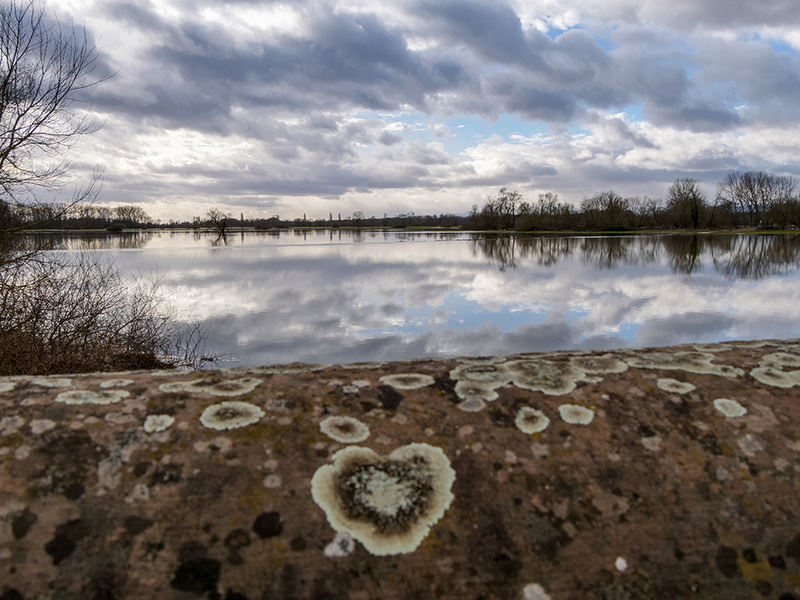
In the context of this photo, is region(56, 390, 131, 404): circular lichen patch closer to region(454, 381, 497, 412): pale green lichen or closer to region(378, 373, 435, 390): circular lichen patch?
region(378, 373, 435, 390): circular lichen patch

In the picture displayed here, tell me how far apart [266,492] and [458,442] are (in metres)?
0.67

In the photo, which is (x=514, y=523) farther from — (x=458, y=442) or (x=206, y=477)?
(x=206, y=477)

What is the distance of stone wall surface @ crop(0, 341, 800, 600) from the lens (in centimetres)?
123

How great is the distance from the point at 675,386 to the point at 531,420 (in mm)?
716

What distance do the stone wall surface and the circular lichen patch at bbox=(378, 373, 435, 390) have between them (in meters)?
0.02

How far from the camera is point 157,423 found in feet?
5.21

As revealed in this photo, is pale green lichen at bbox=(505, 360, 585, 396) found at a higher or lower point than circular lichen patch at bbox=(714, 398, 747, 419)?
higher

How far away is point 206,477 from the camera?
4.63ft

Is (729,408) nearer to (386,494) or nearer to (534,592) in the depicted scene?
(534,592)

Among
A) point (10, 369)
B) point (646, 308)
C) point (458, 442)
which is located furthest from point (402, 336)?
point (458, 442)

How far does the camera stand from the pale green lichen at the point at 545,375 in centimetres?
195

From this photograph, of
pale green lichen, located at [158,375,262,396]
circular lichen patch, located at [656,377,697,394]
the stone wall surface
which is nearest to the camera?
the stone wall surface

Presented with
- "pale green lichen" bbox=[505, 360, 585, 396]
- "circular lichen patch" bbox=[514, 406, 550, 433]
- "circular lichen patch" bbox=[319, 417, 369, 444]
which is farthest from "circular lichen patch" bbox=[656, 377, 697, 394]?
"circular lichen patch" bbox=[319, 417, 369, 444]

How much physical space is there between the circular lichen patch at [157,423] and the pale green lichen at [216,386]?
190 mm
